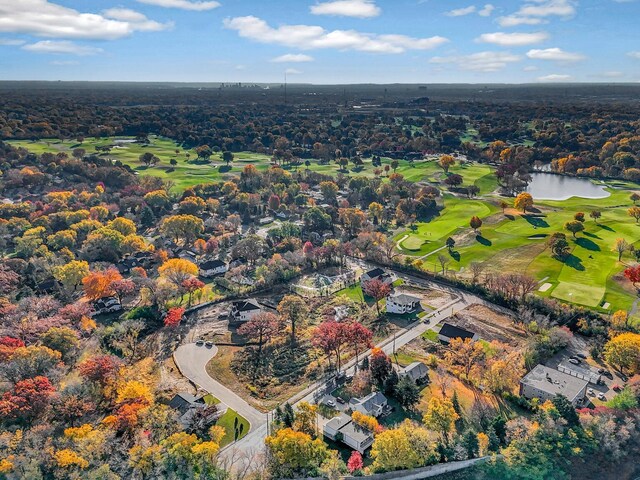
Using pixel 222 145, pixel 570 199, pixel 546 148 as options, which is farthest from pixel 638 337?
Answer: pixel 222 145

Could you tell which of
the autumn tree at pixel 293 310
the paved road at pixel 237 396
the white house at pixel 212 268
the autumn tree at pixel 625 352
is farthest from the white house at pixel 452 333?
the white house at pixel 212 268

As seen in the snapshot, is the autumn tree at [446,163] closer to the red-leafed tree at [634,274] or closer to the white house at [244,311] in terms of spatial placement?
the red-leafed tree at [634,274]

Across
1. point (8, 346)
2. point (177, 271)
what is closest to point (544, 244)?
point (177, 271)

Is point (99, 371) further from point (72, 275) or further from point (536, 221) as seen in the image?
point (536, 221)

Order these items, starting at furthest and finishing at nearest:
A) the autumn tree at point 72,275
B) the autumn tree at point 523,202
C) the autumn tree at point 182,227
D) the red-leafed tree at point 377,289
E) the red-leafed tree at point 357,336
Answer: the autumn tree at point 523,202 < the autumn tree at point 182,227 < the autumn tree at point 72,275 < the red-leafed tree at point 377,289 < the red-leafed tree at point 357,336

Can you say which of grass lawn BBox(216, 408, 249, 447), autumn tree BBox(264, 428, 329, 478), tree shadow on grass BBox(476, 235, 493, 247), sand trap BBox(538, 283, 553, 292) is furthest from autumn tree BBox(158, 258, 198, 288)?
tree shadow on grass BBox(476, 235, 493, 247)

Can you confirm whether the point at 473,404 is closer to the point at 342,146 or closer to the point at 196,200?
the point at 196,200

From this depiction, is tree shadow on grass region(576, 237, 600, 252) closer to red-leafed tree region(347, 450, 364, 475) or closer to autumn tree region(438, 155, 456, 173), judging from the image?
red-leafed tree region(347, 450, 364, 475)
